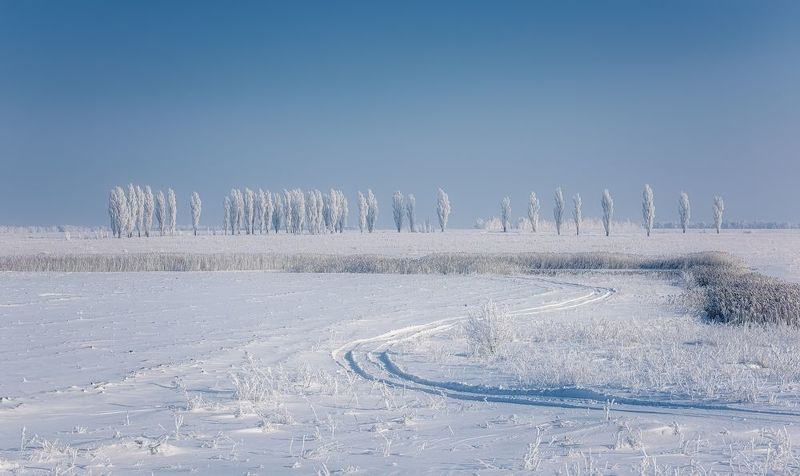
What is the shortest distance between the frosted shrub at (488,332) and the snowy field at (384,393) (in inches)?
8.0

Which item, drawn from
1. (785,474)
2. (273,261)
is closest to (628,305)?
(785,474)

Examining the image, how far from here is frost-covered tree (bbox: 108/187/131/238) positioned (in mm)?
93938

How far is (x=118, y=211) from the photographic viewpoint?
94.0 metres

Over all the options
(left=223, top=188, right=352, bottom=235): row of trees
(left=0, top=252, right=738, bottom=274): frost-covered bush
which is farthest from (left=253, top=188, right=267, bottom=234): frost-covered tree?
(left=0, top=252, right=738, bottom=274): frost-covered bush

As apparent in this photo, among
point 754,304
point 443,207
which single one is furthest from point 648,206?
point 754,304

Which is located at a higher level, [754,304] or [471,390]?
[754,304]

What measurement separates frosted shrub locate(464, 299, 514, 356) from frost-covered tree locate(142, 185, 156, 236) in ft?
300

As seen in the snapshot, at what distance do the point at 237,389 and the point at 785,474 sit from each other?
6.27 m

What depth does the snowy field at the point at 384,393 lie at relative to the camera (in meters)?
6.64

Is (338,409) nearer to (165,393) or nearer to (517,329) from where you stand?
(165,393)

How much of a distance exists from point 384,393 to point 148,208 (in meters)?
96.7

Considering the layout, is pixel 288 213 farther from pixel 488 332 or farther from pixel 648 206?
pixel 488 332

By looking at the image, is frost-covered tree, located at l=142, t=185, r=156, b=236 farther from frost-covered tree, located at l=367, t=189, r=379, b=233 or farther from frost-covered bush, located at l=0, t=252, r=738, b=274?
frost-covered bush, located at l=0, t=252, r=738, b=274

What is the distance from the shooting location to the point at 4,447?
274 inches
